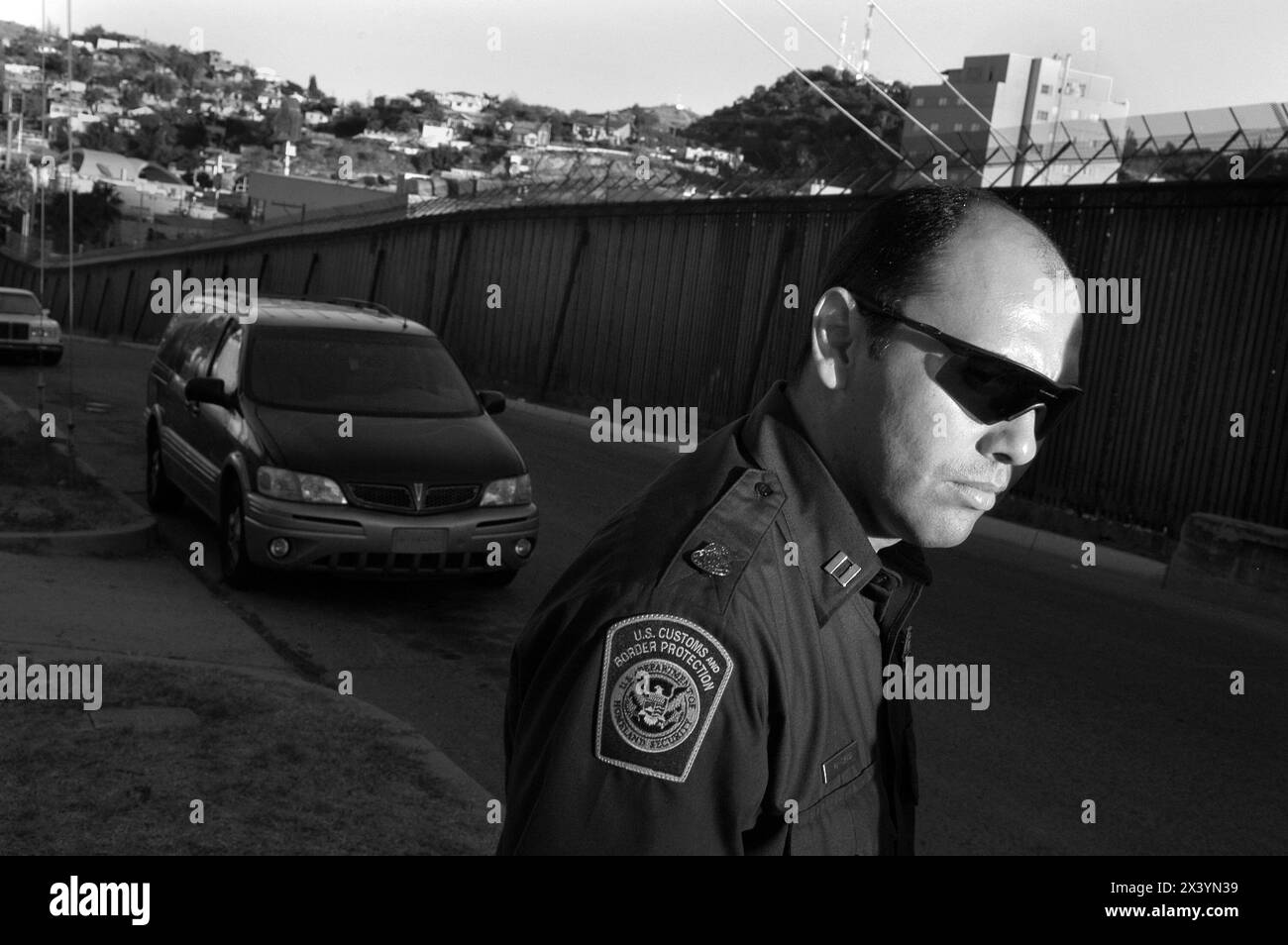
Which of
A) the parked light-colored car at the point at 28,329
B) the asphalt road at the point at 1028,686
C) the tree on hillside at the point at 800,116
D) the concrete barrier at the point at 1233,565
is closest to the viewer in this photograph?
the asphalt road at the point at 1028,686

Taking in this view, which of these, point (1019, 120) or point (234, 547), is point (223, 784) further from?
point (1019, 120)

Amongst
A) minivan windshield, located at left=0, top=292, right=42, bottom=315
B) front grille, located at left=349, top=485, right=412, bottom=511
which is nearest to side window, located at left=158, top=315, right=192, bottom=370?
front grille, located at left=349, top=485, right=412, bottom=511

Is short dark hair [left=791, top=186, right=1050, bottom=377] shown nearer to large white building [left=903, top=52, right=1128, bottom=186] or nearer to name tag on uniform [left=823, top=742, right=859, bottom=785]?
name tag on uniform [left=823, top=742, right=859, bottom=785]

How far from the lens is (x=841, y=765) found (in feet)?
5.69

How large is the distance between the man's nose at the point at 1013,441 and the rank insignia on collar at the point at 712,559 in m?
0.46

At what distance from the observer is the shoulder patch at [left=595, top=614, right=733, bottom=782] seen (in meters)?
1.50

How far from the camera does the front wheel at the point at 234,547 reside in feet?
28.3

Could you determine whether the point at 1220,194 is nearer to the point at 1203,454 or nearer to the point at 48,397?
the point at 1203,454

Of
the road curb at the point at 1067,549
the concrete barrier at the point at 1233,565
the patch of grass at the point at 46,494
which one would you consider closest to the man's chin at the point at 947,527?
the patch of grass at the point at 46,494

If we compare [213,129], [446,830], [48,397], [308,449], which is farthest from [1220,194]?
[213,129]

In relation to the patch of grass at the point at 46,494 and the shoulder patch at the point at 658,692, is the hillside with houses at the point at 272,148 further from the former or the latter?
the shoulder patch at the point at 658,692

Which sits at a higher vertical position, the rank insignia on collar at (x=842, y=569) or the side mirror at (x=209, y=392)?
the rank insignia on collar at (x=842, y=569)

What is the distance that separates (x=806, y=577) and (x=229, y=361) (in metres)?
8.97

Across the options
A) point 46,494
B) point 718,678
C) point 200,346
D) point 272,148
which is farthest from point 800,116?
point 272,148
